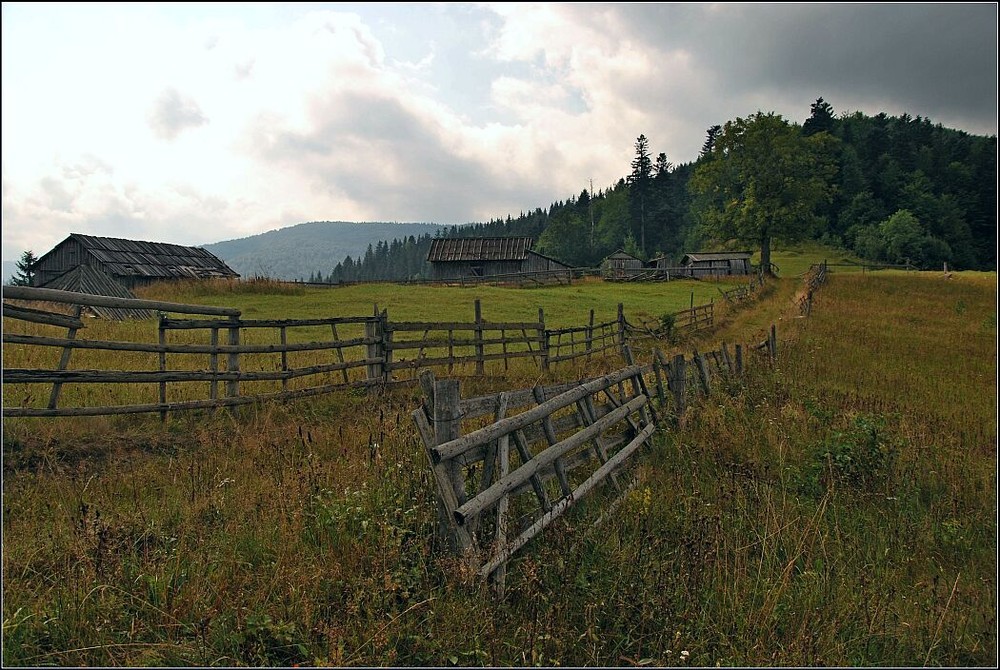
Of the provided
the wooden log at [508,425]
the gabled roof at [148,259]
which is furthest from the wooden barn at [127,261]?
the wooden log at [508,425]

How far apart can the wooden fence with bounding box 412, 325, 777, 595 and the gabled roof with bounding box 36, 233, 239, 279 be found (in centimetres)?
4254

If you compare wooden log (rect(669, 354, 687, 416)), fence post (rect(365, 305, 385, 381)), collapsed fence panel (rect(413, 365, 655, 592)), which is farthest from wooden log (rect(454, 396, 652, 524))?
fence post (rect(365, 305, 385, 381))

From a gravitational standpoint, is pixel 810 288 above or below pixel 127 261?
below

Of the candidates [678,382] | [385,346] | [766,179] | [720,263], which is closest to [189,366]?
[385,346]

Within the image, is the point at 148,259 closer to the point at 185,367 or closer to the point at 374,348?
the point at 185,367

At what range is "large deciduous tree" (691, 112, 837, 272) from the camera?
5181cm

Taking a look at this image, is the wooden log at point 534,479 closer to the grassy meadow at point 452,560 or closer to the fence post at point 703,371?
the grassy meadow at point 452,560

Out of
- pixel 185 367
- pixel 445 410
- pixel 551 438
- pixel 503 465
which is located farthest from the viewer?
pixel 185 367

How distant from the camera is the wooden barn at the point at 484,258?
5825cm

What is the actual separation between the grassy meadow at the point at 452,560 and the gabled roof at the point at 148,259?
128 feet

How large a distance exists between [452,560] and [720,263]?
69.1 metres

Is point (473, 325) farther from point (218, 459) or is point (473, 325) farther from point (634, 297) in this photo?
point (634, 297)

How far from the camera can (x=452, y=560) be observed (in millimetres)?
3744

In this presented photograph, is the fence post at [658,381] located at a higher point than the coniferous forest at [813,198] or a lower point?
lower
